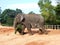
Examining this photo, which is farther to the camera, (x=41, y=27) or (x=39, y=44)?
(x=41, y=27)

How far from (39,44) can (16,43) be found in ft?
7.87

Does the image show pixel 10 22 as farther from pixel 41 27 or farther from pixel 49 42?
pixel 49 42

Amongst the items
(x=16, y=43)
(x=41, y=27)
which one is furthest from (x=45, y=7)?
(x=16, y=43)

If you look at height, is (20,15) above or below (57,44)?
above

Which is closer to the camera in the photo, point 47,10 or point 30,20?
point 30,20

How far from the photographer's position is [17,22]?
20906mm

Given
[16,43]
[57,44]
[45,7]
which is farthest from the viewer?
[45,7]

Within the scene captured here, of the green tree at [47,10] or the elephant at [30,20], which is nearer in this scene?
the elephant at [30,20]

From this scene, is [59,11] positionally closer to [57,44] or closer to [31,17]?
[31,17]

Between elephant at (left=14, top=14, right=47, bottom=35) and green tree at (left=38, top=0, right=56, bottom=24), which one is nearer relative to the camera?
elephant at (left=14, top=14, right=47, bottom=35)

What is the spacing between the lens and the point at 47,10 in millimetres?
47188

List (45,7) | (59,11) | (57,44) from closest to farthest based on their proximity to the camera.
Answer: (57,44), (59,11), (45,7)

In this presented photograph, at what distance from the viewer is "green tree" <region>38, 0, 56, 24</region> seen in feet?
146

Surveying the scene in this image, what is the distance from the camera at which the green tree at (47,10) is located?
44388 mm
